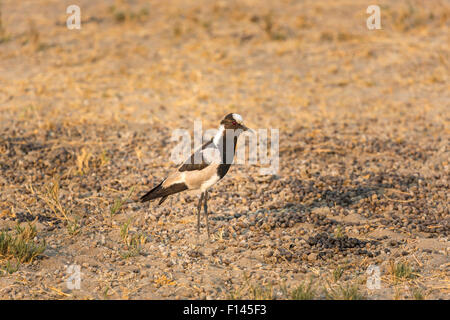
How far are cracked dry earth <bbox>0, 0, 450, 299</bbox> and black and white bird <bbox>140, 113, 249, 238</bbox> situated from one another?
0.56 meters

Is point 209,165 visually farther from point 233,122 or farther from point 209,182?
point 233,122

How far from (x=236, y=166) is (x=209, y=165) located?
83.0 inches

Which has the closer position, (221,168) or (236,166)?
(221,168)

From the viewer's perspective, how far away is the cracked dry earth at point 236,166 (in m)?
5.94

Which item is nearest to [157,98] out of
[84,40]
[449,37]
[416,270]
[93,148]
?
[93,148]

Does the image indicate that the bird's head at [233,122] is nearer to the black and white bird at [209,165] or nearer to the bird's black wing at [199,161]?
the black and white bird at [209,165]

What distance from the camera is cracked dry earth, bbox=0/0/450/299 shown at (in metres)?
5.94

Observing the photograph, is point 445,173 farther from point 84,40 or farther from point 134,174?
point 84,40

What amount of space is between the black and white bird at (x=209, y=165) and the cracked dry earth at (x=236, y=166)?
0.56 metres

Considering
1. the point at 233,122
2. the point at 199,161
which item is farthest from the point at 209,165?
the point at 233,122

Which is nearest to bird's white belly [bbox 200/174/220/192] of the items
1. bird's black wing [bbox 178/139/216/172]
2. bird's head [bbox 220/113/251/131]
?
bird's black wing [bbox 178/139/216/172]

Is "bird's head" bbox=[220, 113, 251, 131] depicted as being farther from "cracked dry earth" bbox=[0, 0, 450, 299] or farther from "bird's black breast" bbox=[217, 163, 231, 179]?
"cracked dry earth" bbox=[0, 0, 450, 299]

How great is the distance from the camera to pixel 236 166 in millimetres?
8461
